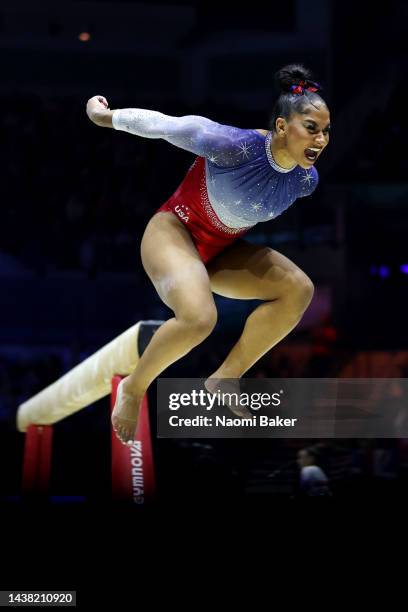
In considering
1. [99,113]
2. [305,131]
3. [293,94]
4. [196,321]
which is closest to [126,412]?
[196,321]

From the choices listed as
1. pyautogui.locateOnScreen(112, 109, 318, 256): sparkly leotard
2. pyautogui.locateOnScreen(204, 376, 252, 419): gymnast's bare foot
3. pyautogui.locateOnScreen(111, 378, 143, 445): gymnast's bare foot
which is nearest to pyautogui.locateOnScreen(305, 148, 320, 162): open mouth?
pyautogui.locateOnScreen(112, 109, 318, 256): sparkly leotard

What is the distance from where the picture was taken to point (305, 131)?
3.47 m

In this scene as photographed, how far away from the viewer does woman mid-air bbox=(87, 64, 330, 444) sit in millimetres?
3482

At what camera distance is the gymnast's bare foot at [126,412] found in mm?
3715

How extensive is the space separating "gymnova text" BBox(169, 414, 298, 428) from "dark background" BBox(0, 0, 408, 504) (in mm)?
3553

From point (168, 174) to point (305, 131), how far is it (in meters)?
5.07

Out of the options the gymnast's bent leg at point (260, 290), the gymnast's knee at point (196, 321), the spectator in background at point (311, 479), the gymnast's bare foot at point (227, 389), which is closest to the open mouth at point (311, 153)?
the gymnast's bent leg at point (260, 290)

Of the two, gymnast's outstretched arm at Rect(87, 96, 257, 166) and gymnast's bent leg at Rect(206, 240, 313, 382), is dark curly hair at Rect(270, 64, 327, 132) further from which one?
gymnast's bent leg at Rect(206, 240, 313, 382)

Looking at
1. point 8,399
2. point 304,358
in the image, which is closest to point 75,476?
point 8,399

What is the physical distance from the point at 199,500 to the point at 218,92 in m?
6.15

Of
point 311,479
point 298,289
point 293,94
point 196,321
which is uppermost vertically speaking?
point 293,94

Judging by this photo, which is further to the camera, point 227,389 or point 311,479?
point 311,479

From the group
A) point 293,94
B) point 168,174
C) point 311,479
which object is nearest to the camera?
point 293,94

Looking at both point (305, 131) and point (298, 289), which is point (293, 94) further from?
point (298, 289)
